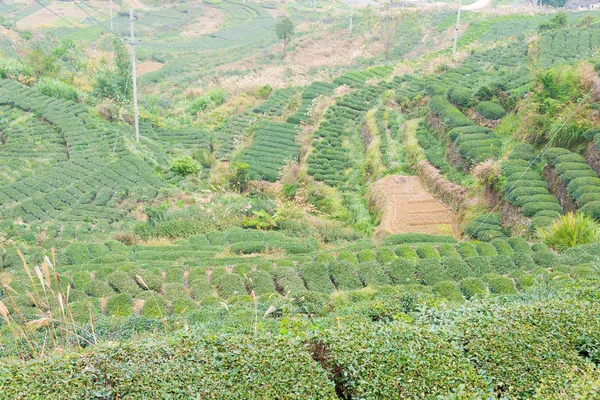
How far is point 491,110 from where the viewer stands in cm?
2395

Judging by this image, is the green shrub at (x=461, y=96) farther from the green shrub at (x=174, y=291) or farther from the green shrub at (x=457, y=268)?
the green shrub at (x=174, y=291)

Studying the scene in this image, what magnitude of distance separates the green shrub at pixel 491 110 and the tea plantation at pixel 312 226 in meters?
0.13

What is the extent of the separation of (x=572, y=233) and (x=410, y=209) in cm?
703

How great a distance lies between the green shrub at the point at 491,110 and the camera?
2391 cm

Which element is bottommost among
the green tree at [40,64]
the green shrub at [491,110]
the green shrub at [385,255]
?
the green shrub at [385,255]

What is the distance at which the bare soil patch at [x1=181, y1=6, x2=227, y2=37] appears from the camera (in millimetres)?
67344

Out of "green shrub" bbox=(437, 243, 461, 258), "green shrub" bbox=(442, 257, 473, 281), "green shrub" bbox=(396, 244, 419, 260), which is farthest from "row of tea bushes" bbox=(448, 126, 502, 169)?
"green shrub" bbox=(442, 257, 473, 281)

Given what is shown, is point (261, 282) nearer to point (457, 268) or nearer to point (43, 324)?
point (457, 268)

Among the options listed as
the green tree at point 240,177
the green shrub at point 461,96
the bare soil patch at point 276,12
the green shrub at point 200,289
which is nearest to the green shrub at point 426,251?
the green shrub at point 200,289

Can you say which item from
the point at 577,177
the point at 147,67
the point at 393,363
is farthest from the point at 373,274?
the point at 147,67

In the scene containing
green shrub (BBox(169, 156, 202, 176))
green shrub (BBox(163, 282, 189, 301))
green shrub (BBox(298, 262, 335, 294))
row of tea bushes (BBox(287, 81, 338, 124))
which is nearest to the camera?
green shrub (BBox(163, 282, 189, 301))

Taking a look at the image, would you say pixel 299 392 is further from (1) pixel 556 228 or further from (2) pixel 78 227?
(2) pixel 78 227

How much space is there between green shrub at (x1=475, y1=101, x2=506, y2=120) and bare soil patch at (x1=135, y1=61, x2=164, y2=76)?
34.7 m

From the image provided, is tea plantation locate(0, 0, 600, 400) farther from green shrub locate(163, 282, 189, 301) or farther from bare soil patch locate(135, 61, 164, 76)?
bare soil patch locate(135, 61, 164, 76)
